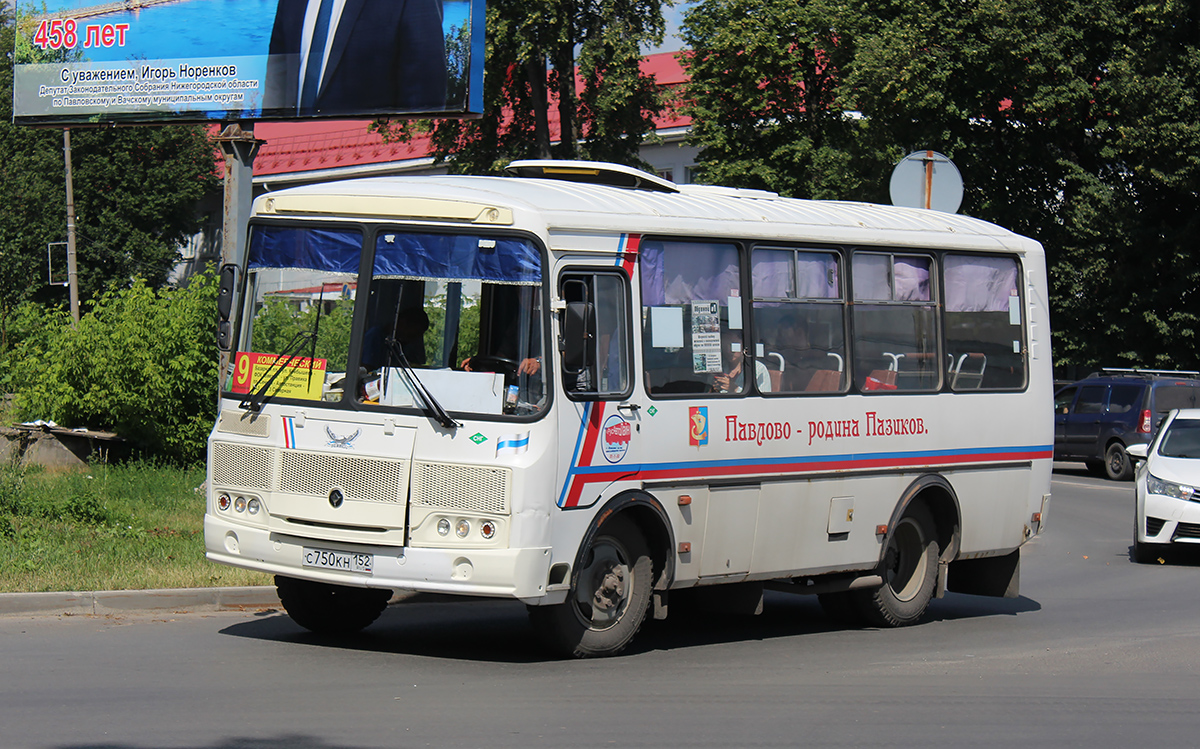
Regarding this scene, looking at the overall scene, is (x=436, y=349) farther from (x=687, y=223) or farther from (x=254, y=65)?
(x=254, y=65)

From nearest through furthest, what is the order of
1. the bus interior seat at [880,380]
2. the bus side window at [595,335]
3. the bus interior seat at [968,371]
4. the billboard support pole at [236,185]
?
the bus side window at [595,335] → the bus interior seat at [880,380] → the bus interior seat at [968,371] → the billboard support pole at [236,185]

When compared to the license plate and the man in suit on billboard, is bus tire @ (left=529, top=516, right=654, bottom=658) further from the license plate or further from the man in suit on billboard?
the man in suit on billboard

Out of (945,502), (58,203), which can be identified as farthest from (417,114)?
(58,203)

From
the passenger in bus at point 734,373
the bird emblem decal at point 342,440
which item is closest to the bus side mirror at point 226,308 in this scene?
the bird emblem decal at point 342,440

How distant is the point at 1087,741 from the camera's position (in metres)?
7.60

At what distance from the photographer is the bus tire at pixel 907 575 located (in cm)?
1173

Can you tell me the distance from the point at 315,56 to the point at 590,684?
15.2 meters

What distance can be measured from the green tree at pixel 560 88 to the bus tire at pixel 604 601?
32.9 m

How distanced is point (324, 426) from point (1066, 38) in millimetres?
34108

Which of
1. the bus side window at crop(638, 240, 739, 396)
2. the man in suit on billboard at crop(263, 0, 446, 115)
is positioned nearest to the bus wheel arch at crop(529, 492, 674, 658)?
the bus side window at crop(638, 240, 739, 396)

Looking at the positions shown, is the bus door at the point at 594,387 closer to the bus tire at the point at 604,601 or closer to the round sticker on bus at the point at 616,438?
the round sticker on bus at the point at 616,438

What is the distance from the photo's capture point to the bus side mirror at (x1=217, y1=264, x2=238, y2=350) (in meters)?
9.61

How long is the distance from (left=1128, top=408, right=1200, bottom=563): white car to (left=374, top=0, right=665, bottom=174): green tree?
1089 inches

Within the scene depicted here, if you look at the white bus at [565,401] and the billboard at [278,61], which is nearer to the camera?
the white bus at [565,401]
